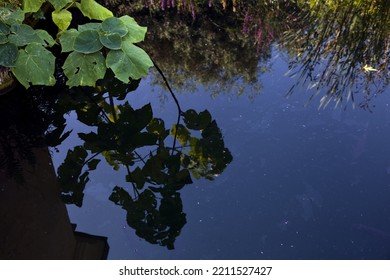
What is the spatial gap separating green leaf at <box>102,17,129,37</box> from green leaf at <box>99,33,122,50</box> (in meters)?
0.05

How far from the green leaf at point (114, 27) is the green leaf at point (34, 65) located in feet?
1.15

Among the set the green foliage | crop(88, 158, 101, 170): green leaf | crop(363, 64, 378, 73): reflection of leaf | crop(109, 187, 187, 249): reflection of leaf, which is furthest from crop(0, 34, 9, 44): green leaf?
crop(363, 64, 378, 73): reflection of leaf

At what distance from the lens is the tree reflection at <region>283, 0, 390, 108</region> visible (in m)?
2.74

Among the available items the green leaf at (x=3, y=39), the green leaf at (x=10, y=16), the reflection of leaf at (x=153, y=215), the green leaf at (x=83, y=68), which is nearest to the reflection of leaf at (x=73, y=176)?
the reflection of leaf at (x=153, y=215)

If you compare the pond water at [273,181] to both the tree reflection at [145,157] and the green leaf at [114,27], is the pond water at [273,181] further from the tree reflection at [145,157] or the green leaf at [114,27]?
the green leaf at [114,27]

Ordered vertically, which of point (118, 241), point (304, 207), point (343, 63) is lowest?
point (118, 241)

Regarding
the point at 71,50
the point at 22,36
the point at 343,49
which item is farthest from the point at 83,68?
the point at 343,49

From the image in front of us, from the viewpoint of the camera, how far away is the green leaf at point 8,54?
7.79ft

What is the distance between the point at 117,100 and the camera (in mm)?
2695

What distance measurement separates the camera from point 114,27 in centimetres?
258

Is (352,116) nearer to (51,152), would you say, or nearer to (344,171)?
(344,171)

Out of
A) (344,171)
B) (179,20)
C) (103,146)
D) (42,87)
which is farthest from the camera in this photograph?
(179,20)
